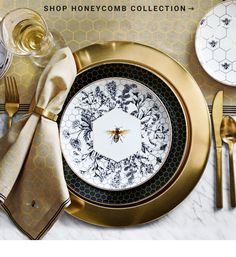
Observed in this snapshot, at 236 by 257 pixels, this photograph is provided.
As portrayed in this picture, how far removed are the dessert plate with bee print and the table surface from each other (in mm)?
19

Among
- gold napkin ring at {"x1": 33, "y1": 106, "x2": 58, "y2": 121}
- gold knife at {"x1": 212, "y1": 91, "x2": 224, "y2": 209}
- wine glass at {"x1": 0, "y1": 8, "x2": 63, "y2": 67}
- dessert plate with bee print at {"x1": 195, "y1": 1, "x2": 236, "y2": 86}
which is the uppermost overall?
wine glass at {"x1": 0, "y1": 8, "x2": 63, "y2": 67}

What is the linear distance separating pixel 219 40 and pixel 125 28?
21cm

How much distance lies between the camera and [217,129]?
3.46ft

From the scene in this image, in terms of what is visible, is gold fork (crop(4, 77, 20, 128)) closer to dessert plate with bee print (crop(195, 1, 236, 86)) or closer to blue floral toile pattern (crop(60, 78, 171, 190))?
blue floral toile pattern (crop(60, 78, 171, 190))

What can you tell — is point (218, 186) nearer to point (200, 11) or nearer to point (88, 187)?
point (88, 187)

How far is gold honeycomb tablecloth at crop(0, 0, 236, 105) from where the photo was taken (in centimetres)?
108

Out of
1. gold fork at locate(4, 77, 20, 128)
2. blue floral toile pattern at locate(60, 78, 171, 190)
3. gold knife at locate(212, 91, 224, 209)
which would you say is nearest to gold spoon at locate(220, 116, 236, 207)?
gold knife at locate(212, 91, 224, 209)

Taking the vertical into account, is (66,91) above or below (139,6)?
below

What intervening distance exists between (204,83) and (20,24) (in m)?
0.43

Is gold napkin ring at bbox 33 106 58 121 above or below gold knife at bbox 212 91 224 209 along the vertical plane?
above

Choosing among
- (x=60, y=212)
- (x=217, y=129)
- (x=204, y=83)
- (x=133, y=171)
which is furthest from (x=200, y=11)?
(x=60, y=212)

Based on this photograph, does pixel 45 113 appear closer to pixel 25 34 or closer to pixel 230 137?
pixel 25 34

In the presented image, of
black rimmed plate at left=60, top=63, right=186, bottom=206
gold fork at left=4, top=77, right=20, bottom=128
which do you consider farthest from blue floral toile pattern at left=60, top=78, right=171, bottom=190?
gold fork at left=4, top=77, right=20, bottom=128

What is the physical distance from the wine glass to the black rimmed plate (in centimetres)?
11
